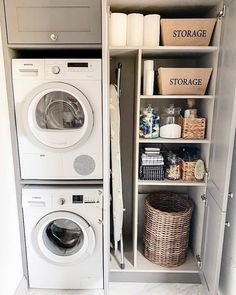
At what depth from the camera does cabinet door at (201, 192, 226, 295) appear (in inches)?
62.1

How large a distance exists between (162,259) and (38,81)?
1668mm

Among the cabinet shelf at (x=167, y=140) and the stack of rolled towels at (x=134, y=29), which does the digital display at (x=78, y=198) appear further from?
the stack of rolled towels at (x=134, y=29)

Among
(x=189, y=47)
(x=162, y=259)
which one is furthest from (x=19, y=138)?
(x=162, y=259)

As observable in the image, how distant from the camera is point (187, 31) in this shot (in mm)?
1703

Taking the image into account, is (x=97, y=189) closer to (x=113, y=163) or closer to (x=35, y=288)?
(x=113, y=163)

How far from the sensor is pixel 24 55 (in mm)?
1837

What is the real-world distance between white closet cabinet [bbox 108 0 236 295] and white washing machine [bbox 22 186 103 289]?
29cm

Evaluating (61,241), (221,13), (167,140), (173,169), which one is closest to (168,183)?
(173,169)

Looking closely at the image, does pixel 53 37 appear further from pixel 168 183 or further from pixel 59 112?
pixel 168 183

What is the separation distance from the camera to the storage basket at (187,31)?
65.8 inches

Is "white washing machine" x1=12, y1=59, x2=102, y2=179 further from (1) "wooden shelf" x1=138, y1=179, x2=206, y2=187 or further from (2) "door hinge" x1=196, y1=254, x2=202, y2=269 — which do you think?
(2) "door hinge" x1=196, y1=254, x2=202, y2=269

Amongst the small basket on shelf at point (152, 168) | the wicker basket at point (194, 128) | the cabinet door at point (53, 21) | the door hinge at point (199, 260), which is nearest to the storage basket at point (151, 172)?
the small basket on shelf at point (152, 168)

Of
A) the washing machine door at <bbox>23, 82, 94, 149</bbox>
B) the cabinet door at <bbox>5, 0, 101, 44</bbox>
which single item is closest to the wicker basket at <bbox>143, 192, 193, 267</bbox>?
the washing machine door at <bbox>23, 82, 94, 149</bbox>

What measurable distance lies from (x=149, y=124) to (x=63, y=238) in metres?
1.16
